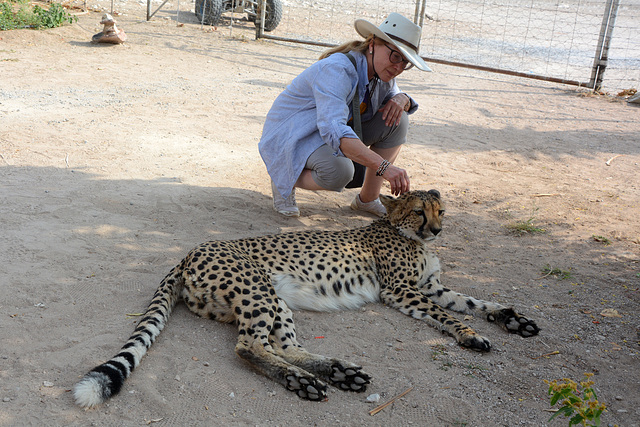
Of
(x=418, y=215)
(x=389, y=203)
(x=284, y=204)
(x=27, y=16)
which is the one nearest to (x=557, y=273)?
(x=418, y=215)

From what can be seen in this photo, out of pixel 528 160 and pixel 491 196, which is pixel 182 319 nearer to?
pixel 491 196

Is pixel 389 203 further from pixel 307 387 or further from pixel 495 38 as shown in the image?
pixel 495 38

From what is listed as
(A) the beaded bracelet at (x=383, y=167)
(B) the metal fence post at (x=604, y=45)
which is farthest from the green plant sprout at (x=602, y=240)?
(B) the metal fence post at (x=604, y=45)

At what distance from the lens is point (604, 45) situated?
966 cm

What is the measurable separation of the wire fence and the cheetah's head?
6.84 meters

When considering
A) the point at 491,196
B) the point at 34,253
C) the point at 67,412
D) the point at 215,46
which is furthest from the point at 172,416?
the point at 215,46

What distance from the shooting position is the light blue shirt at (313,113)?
12.3ft

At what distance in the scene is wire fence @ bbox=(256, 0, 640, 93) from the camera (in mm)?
11320

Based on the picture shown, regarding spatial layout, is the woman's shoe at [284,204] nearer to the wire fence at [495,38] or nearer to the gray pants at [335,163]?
the gray pants at [335,163]

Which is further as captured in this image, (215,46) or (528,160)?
(215,46)

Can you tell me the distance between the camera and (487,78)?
10273mm

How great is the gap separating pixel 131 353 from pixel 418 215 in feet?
6.58

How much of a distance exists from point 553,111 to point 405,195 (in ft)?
17.9

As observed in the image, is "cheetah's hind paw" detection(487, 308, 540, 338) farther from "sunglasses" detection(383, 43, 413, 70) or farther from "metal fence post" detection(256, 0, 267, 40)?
"metal fence post" detection(256, 0, 267, 40)
